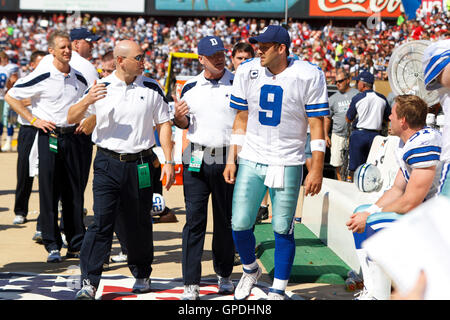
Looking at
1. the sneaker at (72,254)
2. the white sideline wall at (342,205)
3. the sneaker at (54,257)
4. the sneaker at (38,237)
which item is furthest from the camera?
the sneaker at (38,237)

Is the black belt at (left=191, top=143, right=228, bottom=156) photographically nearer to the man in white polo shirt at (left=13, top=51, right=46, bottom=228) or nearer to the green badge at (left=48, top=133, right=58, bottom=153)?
the green badge at (left=48, top=133, right=58, bottom=153)

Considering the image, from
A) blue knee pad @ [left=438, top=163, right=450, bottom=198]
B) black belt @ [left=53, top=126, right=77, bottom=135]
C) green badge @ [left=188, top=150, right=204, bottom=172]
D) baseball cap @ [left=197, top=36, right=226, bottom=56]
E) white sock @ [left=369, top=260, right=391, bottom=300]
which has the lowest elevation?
white sock @ [left=369, top=260, right=391, bottom=300]

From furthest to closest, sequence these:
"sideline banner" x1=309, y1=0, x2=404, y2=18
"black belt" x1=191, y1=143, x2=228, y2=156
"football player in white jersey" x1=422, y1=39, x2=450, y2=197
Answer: "sideline banner" x1=309, y1=0, x2=404, y2=18, "black belt" x1=191, y1=143, x2=228, y2=156, "football player in white jersey" x1=422, y1=39, x2=450, y2=197

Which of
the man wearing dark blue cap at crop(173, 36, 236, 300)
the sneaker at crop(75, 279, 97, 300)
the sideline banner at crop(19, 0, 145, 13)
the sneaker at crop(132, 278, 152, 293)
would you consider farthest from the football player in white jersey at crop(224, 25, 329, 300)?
the sideline banner at crop(19, 0, 145, 13)

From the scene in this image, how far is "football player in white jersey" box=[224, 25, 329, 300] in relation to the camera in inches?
202

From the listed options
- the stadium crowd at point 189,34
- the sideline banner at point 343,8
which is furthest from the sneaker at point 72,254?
the sideline banner at point 343,8

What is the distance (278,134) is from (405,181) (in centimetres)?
108

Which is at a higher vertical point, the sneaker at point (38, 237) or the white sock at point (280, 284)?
the white sock at point (280, 284)

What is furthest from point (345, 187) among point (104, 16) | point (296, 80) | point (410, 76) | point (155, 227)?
point (104, 16)

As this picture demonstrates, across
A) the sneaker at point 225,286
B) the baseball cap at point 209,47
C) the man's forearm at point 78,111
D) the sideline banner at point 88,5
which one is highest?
the sideline banner at point 88,5

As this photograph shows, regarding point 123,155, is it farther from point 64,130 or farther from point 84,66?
point 84,66

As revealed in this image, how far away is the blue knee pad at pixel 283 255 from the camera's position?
523cm

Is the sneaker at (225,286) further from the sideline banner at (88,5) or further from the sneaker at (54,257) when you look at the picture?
the sideline banner at (88,5)

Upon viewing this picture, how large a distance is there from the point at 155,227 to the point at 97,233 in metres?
3.55
